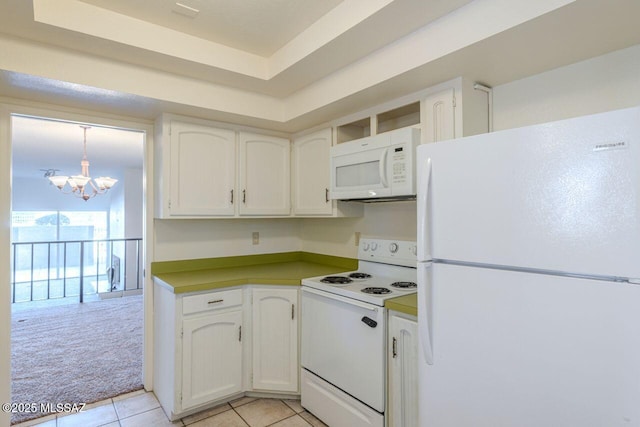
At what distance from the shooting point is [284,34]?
209cm

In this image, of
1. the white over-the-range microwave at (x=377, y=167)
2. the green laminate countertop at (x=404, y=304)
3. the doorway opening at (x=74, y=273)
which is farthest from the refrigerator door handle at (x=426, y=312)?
the doorway opening at (x=74, y=273)

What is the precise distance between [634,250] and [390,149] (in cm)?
134

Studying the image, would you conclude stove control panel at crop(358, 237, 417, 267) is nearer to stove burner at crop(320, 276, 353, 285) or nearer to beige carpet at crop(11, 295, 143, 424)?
stove burner at crop(320, 276, 353, 285)

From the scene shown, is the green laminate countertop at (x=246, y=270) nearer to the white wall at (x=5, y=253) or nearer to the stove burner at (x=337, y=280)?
the stove burner at (x=337, y=280)

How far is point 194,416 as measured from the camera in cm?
235

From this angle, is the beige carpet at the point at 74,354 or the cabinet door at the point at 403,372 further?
the beige carpet at the point at 74,354

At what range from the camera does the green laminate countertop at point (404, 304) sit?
1.71 metres

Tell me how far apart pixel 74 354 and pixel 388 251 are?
10.4 ft

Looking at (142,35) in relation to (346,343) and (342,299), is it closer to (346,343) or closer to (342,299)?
(342,299)

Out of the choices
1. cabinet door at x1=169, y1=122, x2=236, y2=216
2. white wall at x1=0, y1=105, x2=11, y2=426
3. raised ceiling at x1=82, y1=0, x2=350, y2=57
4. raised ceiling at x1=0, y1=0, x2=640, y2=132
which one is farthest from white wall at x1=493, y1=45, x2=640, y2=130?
white wall at x1=0, y1=105, x2=11, y2=426

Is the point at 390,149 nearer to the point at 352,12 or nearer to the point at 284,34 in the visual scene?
the point at 352,12

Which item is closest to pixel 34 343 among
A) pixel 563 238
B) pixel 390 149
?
pixel 390 149

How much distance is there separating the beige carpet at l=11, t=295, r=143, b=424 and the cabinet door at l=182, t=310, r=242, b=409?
741mm

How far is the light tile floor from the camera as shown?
7.42 feet
